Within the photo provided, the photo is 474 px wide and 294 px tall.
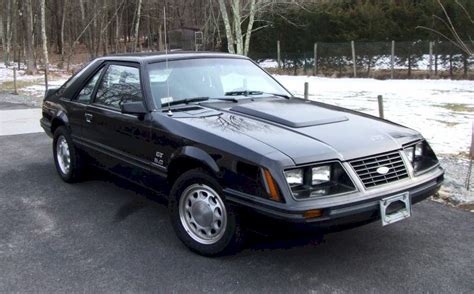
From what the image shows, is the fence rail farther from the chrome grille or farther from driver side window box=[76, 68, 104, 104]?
the chrome grille

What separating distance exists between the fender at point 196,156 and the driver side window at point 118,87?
81 centimetres

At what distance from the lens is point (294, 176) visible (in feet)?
10.5

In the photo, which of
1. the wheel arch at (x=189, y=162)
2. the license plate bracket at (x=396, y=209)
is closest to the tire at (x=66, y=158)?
the wheel arch at (x=189, y=162)

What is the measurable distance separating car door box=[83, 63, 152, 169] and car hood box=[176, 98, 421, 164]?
611 millimetres

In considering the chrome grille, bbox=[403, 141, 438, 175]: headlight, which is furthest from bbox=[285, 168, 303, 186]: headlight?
bbox=[403, 141, 438, 175]: headlight

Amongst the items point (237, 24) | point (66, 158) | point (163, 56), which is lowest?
point (66, 158)

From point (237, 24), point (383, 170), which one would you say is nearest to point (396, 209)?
point (383, 170)

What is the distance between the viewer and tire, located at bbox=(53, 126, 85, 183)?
542cm

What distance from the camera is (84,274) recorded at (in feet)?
11.3

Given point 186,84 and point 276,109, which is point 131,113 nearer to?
point 186,84

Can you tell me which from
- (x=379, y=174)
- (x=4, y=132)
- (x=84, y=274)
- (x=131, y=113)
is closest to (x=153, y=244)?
(x=84, y=274)

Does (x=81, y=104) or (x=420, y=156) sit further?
(x=81, y=104)

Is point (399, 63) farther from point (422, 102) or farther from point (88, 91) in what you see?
point (88, 91)

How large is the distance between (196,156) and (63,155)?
9.01ft
